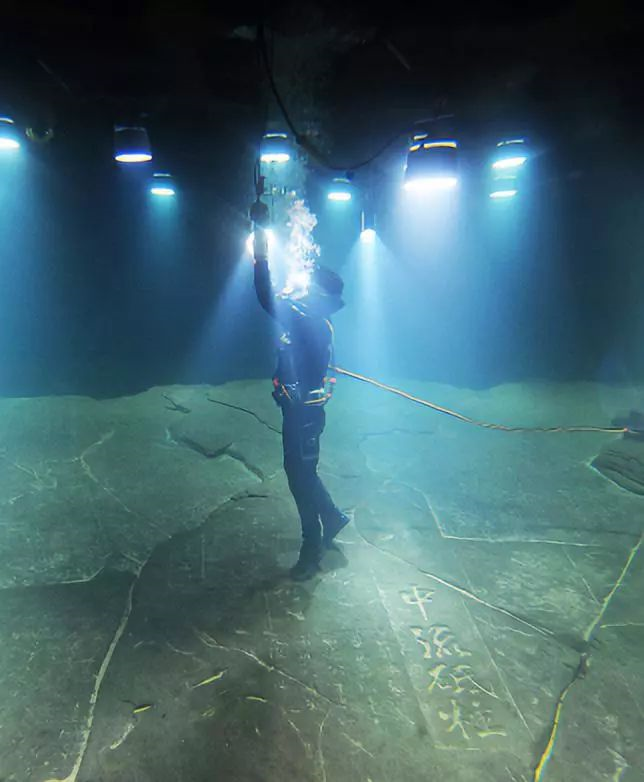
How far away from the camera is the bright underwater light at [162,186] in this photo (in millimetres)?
8055

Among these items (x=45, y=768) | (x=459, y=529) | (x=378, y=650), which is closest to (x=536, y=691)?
(x=378, y=650)

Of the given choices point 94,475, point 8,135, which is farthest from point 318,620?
point 8,135

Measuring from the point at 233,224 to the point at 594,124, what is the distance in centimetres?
643

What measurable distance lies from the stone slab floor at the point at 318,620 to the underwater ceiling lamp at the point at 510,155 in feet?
17.2

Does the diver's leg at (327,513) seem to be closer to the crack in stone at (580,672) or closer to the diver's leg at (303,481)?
the diver's leg at (303,481)

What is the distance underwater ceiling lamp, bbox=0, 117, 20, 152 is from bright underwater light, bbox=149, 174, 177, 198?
207 cm

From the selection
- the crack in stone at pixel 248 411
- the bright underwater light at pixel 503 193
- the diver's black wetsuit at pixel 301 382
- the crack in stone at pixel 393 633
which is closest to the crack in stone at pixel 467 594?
the crack in stone at pixel 393 633

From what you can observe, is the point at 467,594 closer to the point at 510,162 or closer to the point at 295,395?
the point at 295,395

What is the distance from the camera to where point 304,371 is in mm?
3389

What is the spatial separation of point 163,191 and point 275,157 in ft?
7.33

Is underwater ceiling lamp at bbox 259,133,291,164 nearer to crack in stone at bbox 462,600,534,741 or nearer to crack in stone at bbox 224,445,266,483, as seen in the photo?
crack in stone at bbox 224,445,266,483

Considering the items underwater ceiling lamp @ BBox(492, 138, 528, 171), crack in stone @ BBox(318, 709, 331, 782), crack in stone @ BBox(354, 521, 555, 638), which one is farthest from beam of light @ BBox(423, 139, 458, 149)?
crack in stone @ BBox(318, 709, 331, 782)

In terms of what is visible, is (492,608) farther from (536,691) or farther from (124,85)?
(124,85)

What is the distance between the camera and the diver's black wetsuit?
3.33 meters
